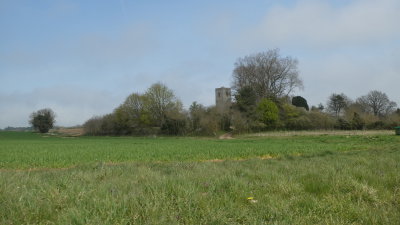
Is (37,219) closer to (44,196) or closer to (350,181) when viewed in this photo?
(44,196)

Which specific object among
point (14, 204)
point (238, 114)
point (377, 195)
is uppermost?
point (238, 114)

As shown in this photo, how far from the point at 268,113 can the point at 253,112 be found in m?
3.82

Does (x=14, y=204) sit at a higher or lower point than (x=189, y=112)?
lower

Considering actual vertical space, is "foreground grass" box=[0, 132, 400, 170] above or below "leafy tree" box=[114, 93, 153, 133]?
below

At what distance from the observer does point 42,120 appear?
10744 centimetres

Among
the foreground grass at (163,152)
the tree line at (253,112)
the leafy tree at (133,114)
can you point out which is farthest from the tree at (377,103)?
the leafy tree at (133,114)

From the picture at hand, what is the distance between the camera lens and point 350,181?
17.4 ft

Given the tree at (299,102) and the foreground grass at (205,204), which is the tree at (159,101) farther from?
the foreground grass at (205,204)

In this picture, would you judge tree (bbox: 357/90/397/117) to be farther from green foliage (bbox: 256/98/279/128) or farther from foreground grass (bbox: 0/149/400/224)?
foreground grass (bbox: 0/149/400/224)

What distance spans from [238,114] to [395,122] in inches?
1223

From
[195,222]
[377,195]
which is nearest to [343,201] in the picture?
[377,195]

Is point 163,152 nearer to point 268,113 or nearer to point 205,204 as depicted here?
point 205,204

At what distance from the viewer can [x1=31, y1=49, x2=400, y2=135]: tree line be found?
6119 cm

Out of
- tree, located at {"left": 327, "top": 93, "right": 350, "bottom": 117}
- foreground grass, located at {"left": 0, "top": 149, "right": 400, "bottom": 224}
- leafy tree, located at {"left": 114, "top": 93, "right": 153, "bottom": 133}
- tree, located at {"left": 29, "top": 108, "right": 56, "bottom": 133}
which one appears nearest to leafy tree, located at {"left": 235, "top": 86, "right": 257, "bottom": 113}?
leafy tree, located at {"left": 114, "top": 93, "right": 153, "bottom": 133}
